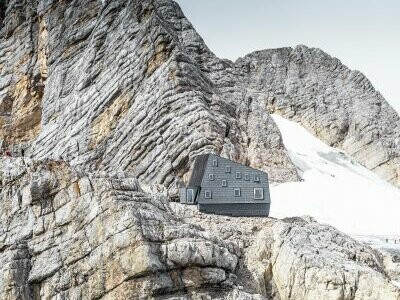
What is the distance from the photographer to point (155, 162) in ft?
185

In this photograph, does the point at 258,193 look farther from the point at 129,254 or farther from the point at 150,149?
the point at 129,254

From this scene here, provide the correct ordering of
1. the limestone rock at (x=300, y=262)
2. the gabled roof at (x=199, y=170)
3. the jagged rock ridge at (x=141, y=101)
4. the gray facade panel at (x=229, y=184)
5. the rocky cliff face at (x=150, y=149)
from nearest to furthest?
the rocky cliff face at (x=150, y=149), the limestone rock at (x=300, y=262), the gray facade panel at (x=229, y=184), the gabled roof at (x=199, y=170), the jagged rock ridge at (x=141, y=101)

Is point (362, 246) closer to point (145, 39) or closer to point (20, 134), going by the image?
point (145, 39)

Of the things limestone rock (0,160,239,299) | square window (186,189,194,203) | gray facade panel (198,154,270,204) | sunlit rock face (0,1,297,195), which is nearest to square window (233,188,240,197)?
gray facade panel (198,154,270,204)

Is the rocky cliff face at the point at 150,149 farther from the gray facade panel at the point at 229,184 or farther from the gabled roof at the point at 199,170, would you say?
the gabled roof at the point at 199,170

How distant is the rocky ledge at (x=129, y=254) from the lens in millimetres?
30078

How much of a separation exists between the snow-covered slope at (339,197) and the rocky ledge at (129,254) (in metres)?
16.3

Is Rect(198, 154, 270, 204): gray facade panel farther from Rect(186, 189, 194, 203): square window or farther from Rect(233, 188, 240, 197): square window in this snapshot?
Rect(186, 189, 194, 203): square window

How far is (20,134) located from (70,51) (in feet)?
43.7

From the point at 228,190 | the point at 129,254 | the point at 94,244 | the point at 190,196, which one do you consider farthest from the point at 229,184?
the point at 129,254

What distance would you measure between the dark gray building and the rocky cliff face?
2.64 m

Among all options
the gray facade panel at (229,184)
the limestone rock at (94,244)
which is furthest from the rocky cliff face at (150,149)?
the gray facade panel at (229,184)

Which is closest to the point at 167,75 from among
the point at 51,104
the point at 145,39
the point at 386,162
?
the point at 145,39

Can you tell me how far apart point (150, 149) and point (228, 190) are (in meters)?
14.2
